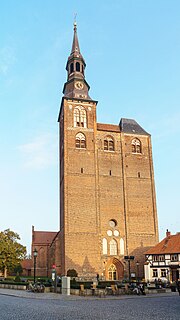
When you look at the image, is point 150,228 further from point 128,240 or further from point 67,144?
point 67,144

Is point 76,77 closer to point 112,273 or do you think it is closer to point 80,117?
point 80,117

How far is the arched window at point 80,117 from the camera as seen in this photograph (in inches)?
1927

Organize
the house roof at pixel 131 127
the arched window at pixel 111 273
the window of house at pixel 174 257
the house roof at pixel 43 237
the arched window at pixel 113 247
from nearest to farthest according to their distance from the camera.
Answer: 1. the window of house at pixel 174 257
2. the arched window at pixel 111 273
3. the arched window at pixel 113 247
4. the house roof at pixel 131 127
5. the house roof at pixel 43 237

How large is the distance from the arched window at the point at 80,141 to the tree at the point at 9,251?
2161cm

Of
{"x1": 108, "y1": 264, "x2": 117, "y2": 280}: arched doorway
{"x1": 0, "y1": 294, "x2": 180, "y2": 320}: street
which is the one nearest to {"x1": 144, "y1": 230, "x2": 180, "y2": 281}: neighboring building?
{"x1": 108, "y1": 264, "x2": 117, "y2": 280}: arched doorway

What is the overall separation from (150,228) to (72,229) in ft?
36.3

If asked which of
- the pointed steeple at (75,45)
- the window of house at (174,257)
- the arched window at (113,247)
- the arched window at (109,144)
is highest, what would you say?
the pointed steeple at (75,45)

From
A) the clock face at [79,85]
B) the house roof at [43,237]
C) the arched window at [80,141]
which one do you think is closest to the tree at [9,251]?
the house roof at [43,237]

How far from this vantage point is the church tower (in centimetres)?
4312

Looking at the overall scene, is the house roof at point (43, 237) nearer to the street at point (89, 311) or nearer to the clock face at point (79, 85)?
the clock face at point (79, 85)

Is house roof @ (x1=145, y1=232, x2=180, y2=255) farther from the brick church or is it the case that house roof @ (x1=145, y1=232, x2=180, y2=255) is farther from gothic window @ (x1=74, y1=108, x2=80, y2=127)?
gothic window @ (x1=74, y1=108, x2=80, y2=127)

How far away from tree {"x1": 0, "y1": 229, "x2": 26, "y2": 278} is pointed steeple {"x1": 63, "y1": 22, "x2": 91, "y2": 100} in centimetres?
2650

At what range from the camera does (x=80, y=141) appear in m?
48.0

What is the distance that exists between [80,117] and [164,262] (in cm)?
2296
